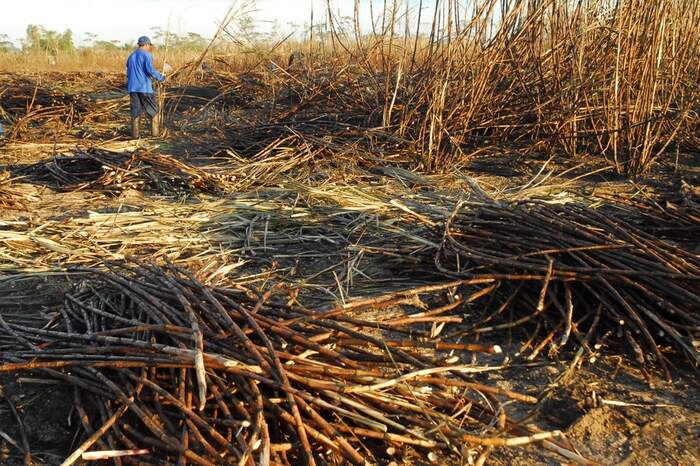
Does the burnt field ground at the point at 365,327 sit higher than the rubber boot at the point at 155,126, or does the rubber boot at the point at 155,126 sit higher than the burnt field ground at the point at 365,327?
the rubber boot at the point at 155,126

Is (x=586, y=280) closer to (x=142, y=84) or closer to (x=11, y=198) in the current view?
(x=11, y=198)

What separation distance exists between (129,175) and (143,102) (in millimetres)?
3377

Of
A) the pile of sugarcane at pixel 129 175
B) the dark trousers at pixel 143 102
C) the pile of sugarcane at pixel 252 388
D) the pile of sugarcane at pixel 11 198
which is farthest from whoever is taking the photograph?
the dark trousers at pixel 143 102

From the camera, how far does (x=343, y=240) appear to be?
3.34 meters

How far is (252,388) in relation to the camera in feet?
5.29

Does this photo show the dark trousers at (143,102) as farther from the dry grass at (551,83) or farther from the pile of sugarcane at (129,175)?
the pile of sugarcane at (129,175)

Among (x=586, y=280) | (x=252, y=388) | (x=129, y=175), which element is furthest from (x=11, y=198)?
(x=586, y=280)

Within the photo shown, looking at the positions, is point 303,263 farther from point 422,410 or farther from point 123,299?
point 422,410

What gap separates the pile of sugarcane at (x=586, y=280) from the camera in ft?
7.08

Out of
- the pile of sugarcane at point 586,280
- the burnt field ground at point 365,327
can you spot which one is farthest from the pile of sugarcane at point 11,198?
the pile of sugarcane at point 586,280

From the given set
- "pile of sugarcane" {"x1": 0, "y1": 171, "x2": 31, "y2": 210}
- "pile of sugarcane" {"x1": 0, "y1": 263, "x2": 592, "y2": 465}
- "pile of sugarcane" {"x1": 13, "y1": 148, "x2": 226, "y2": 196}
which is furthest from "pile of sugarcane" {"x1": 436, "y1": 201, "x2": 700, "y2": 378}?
"pile of sugarcane" {"x1": 0, "y1": 171, "x2": 31, "y2": 210}

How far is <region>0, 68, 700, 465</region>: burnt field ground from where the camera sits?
1.61 metres

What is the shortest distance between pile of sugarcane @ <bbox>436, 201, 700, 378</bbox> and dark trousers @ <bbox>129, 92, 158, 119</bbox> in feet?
19.4

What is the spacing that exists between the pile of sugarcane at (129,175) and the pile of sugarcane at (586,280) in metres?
2.43
